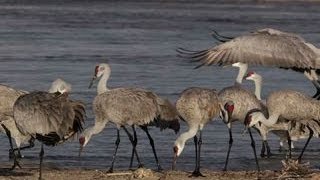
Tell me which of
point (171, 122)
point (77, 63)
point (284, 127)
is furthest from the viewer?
point (77, 63)

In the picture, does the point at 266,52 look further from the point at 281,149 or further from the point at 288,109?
the point at 281,149

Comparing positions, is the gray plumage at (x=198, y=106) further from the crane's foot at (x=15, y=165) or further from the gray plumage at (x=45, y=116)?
the crane's foot at (x=15, y=165)

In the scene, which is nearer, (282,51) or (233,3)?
(282,51)

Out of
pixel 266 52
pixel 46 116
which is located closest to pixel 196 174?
pixel 46 116

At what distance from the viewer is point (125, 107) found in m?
13.2

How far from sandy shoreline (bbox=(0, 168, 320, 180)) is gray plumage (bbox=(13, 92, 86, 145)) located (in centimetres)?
51

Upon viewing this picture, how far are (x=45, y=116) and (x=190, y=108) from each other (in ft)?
6.63

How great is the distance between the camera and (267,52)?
48.5 ft

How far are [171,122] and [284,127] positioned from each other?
1.95 meters

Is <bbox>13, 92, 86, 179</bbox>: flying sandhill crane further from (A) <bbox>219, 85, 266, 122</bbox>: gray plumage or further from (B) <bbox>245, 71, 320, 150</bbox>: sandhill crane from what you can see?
(B) <bbox>245, 71, 320, 150</bbox>: sandhill crane

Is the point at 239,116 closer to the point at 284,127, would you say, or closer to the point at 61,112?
the point at 284,127

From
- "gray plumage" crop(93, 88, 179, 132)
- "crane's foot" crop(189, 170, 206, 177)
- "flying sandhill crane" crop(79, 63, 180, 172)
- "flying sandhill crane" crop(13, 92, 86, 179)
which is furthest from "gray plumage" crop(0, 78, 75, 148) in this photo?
"crane's foot" crop(189, 170, 206, 177)

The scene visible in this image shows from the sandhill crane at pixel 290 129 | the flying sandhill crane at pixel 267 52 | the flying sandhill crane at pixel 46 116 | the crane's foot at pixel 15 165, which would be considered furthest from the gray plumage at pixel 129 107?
the sandhill crane at pixel 290 129

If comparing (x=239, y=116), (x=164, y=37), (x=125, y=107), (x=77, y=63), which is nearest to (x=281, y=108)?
(x=239, y=116)
